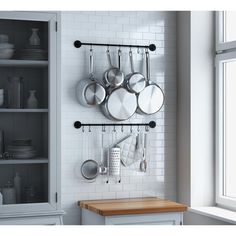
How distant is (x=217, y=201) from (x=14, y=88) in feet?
6.10

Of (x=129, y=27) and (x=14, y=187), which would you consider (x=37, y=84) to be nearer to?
(x=14, y=187)

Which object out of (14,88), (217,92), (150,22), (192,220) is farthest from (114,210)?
(150,22)

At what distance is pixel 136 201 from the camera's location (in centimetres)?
348

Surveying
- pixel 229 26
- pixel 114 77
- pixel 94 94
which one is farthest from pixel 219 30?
pixel 94 94

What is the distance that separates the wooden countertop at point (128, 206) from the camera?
301 centimetres

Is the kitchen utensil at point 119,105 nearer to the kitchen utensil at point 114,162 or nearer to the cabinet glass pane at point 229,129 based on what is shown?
the kitchen utensil at point 114,162

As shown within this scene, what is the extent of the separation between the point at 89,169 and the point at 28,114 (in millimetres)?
730

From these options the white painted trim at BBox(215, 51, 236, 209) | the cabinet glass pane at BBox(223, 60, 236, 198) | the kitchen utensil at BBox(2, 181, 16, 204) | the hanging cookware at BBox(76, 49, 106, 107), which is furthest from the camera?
the white painted trim at BBox(215, 51, 236, 209)

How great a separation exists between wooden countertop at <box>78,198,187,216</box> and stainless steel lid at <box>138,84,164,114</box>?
2.41ft

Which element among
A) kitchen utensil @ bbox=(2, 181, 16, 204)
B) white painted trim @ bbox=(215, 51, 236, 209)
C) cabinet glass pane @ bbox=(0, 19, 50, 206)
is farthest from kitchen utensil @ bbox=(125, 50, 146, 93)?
kitchen utensil @ bbox=(2, 181, 16, 204)

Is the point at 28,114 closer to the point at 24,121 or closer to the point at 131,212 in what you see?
the point at 24,121

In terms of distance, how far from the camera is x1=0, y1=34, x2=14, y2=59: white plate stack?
3004 mm

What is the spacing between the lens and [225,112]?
11.9 feet

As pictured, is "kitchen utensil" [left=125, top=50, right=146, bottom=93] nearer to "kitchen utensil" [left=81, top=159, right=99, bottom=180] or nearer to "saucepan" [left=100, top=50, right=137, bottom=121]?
"saucepan" [left=100, top=50, right=137, bottom=121]
